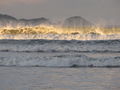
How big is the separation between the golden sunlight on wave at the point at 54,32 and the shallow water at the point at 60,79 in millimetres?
21877

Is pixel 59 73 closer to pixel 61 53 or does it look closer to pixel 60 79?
pixel 60 79

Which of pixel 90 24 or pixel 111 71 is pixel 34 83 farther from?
pixel 90 24

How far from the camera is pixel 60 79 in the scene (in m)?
13.4

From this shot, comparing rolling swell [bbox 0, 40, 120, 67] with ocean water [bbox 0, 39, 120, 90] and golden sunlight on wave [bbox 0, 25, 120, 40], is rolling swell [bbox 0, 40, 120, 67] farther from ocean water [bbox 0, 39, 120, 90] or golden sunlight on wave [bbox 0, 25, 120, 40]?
golden sunlight on wave [bbox 0, 25, 120, 40]

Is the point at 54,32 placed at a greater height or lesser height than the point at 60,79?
greater

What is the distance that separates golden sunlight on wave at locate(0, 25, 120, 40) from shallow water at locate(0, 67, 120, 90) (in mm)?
21877

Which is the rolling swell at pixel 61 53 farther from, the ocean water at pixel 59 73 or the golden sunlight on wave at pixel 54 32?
the golden sunlight on wave at pixel 54 32

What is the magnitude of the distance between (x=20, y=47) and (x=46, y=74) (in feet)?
49.9

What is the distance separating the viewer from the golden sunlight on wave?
125 feet

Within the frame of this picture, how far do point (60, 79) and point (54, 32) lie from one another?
30.3 meters

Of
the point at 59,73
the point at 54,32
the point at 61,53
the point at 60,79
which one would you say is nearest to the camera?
the point at 60,79

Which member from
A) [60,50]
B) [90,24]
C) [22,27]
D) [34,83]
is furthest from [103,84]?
[90,24]

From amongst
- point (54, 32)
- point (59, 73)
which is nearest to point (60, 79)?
point (59, 73)

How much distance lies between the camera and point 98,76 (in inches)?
555
